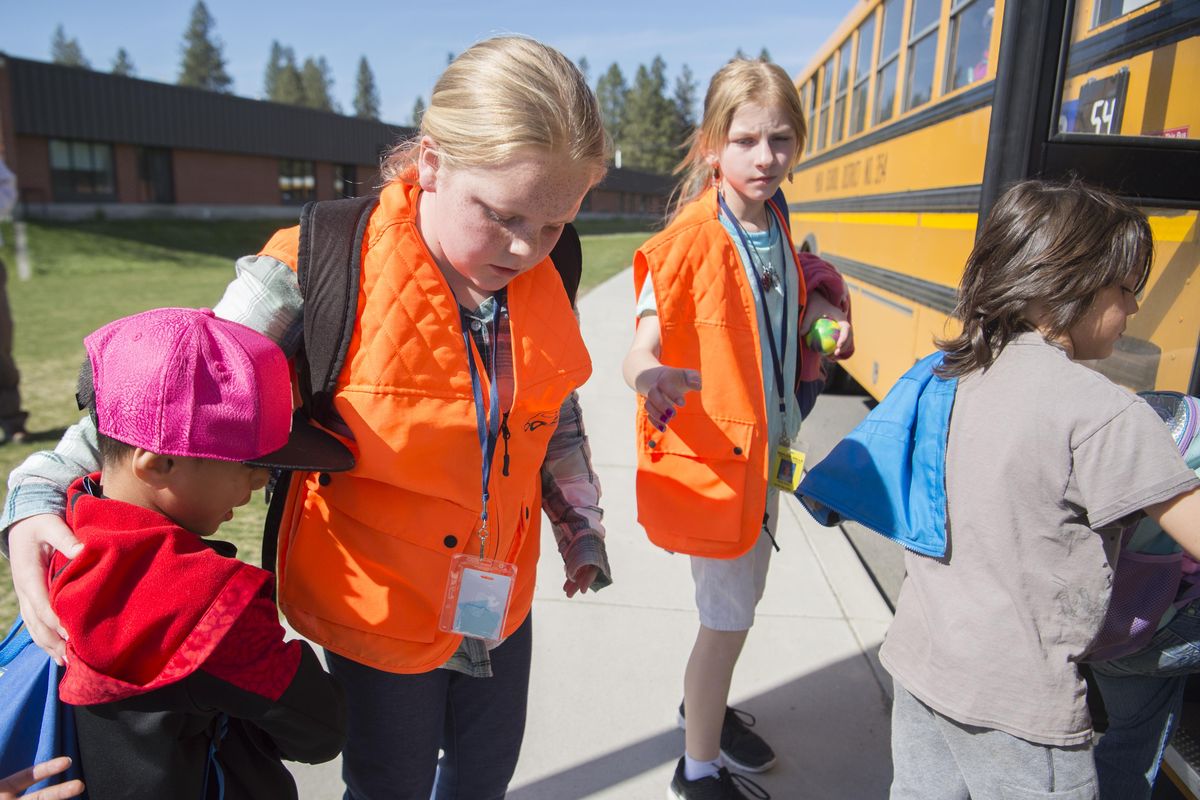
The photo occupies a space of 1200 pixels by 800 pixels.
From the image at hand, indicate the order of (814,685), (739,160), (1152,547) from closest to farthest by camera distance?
(1152,547)
(739,160)
(814,685)

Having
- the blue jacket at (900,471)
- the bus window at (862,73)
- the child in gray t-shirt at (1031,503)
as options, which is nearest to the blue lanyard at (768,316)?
the blue jacket at (900,471)

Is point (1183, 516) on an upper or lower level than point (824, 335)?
lower

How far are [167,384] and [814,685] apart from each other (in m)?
2.35

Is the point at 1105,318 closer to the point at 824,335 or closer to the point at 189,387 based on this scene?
the point at 824,335

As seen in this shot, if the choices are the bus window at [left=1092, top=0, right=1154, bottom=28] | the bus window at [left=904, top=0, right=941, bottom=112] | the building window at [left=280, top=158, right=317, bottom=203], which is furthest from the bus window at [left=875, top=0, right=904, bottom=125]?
the building window at [left=280, top=158, right=317, bottom=203]

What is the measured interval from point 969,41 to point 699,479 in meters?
2.70

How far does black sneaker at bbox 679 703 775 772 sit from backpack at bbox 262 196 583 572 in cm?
161

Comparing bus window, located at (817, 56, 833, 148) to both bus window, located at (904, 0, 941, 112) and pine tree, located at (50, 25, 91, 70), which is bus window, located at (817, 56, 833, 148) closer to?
A: bus window, located at (904, 0, 941, 112)

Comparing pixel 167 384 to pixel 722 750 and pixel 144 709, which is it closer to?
pixel 144 709

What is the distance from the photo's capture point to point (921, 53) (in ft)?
13.9

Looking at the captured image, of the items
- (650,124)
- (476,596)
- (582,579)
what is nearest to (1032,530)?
(582,579)

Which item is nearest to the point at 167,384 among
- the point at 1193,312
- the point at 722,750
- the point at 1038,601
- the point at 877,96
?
the point at 1038,601

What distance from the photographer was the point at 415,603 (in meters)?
1.38

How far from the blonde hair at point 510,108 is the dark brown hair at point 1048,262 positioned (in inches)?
29.4
